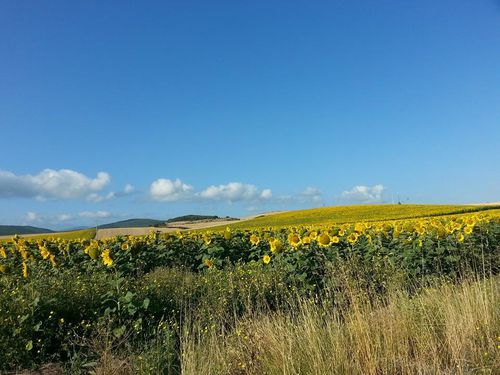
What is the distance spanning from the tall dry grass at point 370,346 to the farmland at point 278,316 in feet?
0.06

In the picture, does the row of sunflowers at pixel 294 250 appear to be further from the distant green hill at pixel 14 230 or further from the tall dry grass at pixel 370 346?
the distant green hill at pixel 14 230

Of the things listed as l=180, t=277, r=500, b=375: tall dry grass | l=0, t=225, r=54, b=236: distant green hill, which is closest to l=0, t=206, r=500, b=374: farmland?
l=180, t=277, r=500, b=375: tall dry grass

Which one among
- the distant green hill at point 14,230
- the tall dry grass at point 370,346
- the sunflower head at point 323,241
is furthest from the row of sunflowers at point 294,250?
the distant green hill at point 14,230

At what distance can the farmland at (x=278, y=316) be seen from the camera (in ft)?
14.0

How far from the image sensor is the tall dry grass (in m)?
4.01

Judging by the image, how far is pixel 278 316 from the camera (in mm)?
5168

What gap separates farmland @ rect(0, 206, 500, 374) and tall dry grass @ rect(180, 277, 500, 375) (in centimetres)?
2

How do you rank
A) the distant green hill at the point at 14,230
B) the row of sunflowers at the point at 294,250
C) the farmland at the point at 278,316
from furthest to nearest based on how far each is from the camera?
the distant green hill at the point at 14,230
the row of sunflowers at the point at 294,250
the farmland at the point at 278,316

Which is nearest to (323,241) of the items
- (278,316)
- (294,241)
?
(294,241)

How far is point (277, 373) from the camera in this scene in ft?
13.2

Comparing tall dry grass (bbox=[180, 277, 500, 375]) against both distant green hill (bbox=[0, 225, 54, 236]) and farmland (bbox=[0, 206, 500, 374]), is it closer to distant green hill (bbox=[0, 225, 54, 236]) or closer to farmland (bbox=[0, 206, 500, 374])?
farmland (bbox=[0, 206, 500, 374])

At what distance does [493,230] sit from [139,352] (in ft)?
29.0

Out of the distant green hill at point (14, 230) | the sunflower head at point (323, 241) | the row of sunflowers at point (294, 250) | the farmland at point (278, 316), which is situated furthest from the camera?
the distant green hill at point (14, 230)

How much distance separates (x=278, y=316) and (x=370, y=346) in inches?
45.1
